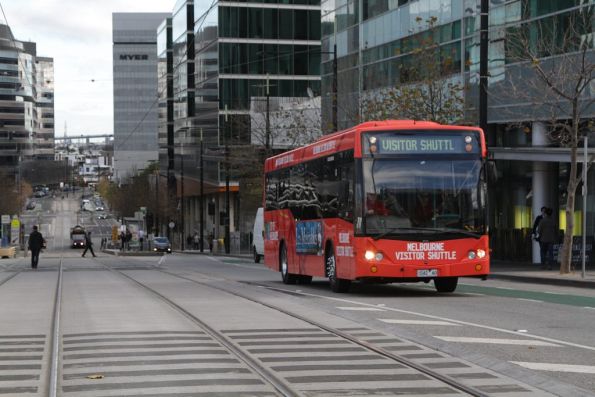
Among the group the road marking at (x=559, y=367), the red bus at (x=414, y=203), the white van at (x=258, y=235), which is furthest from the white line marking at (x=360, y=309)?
the white van at (x=258, y=235)

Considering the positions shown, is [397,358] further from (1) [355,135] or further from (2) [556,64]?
(2) [556,64]

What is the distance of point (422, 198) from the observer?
2094cm

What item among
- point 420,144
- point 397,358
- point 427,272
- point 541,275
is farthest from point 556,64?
point 397,358

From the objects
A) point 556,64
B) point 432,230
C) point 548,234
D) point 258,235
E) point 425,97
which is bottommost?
point 258,235

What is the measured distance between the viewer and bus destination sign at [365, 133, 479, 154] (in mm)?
21188

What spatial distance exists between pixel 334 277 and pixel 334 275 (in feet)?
0.25

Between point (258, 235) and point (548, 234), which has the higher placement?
point (548, 234)

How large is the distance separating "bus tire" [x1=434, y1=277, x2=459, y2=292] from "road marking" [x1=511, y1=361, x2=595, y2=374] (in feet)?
37.6

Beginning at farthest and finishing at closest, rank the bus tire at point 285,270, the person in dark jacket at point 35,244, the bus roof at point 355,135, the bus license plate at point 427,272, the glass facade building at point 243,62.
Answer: the glass facade building at point 243,62
the person in dark jacket at point 35,244
the bus tire at point 285,270
the bus roof at point 355,135
the bus license plate at point 427,272

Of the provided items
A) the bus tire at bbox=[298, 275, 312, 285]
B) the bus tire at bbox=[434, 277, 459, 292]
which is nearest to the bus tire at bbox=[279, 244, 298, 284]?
the bus tire at bbox=[298, 275, 312, 285]

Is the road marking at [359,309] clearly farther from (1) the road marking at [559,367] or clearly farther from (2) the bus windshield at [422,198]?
(1) the road marking at [559,367]

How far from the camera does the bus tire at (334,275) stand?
75.9ft

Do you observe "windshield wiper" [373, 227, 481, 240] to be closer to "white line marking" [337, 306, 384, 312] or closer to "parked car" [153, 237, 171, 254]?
"white line marking" [337, 306, 384, 312]

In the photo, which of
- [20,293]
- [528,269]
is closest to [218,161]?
[528,269]
